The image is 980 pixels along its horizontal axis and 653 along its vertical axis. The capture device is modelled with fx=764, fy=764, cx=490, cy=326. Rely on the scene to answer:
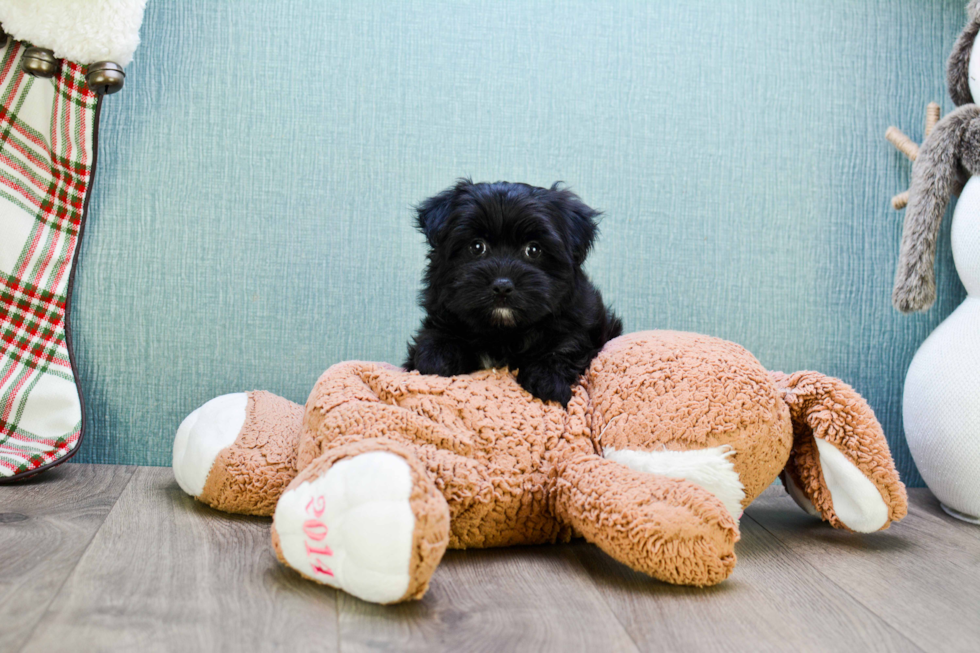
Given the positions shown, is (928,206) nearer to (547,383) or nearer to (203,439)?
(547,383)

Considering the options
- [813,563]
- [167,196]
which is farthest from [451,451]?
[167,196]

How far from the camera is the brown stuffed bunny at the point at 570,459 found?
1.05 metres

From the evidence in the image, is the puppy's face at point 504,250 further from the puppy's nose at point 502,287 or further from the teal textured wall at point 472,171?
the teal textured wall at point 472,171

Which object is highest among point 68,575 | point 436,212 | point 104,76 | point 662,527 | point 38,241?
point 104,76

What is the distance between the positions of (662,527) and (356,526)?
0.43m

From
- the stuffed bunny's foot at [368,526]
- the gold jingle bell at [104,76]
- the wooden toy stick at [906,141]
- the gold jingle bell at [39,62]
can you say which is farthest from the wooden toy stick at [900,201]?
the gold jingle bell at [39,62]

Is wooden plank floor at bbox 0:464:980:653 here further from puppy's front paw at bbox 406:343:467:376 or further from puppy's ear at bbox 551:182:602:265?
puppy's ear at bbox 551:182:602:265

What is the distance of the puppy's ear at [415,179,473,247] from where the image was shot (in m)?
1.42

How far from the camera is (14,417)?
Result: 1.67 metres

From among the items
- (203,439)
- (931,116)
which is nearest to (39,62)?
(203,439)

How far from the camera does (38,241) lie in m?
1.70

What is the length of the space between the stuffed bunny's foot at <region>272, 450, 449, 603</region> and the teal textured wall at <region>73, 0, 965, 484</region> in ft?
2.90

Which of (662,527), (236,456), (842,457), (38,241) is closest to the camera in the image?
(662,527)

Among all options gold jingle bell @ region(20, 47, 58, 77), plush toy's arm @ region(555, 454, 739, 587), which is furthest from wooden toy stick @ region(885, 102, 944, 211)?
gold jingle bell @ region(20, 47, 58, 77)
